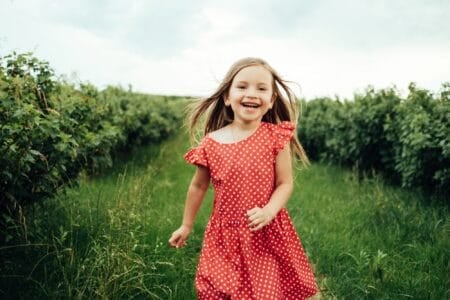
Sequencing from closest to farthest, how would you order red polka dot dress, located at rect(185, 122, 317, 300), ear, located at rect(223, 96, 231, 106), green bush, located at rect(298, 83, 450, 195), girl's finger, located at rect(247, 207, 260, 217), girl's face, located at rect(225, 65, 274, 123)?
girl's finger, located at rect(247, 207, 260, 217)
red polka dot dress, located at rect(185, 122, 317, 300)
girl's face, located at rect(225, 65, 274, 123)
ear, located at rect(223, 96, 231, 106)
green bush, located at rect(298, 83, 450, 195)

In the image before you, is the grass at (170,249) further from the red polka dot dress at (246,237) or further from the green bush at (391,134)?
the red polka dot dress at (246,237)

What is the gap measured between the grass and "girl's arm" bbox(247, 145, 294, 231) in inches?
37.0

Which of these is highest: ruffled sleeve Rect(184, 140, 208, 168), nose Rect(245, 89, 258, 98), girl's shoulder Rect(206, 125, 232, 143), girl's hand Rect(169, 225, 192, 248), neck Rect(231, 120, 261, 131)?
nose Rect(245, 89, 258, 98)

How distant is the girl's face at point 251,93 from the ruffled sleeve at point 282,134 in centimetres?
14

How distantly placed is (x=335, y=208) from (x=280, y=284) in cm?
332

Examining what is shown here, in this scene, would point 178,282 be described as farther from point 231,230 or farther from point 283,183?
point 283,183

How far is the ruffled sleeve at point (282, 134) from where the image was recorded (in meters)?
2.78

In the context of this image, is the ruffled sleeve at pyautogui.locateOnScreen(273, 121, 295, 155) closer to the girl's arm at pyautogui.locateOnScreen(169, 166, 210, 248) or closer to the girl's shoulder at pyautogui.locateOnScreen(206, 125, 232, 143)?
the girl's shoulder at pyautogui.locateOnScreen(206, 125, 232, 143)

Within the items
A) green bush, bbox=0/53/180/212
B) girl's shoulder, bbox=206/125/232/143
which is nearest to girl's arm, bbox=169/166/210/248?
girl's shoulder, bbox=206/125/232/143

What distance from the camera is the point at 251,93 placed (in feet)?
9.05

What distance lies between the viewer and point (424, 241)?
4.44 metres

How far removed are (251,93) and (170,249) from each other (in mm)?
1851

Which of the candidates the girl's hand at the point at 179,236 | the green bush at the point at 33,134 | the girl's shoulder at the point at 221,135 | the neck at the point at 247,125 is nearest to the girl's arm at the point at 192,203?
the girl's hand at the point at 179,236

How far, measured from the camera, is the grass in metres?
3.21
